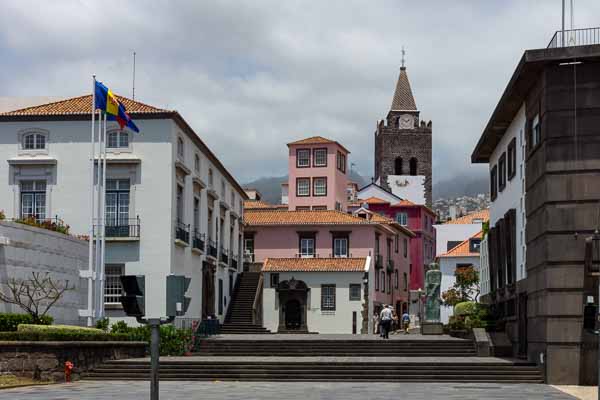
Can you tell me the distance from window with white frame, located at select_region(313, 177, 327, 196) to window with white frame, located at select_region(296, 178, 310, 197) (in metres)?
0.54

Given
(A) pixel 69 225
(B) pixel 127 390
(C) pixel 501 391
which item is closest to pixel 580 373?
(C) pixel 501 391

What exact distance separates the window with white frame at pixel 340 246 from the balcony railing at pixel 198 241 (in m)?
19.5

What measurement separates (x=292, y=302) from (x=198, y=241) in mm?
16381

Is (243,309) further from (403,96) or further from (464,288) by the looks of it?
(403,96)

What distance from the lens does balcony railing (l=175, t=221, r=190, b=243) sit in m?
43.9

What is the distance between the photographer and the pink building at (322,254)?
6356 cm

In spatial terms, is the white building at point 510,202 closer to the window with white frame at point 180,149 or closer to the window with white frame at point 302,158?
the window with white frame at point 180,149

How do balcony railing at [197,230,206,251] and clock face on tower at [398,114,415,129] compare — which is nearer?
balcony railing at [197,230,206,251]

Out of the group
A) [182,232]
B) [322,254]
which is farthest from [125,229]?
[322,254]

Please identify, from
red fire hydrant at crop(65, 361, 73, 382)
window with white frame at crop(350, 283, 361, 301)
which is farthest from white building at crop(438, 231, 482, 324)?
red fire hydrant at crop(65, 361, 73, 382)

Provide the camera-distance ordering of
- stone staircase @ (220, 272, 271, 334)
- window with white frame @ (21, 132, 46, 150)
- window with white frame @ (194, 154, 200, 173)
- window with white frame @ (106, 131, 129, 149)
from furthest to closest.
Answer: stone staircase @ (220, 272, 271, 334), window with white frame @ (194, 154, 200, 173), window with white frame @ (21, 132, 46, 150), window with white frame @ (106, 131, 129, 149)

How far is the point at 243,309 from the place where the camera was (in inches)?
2352

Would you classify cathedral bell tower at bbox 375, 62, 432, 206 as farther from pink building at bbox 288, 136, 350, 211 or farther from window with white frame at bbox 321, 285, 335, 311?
window with white frame at bbox 321, 285, 335, 311

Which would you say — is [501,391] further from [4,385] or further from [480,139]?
[480,139]
